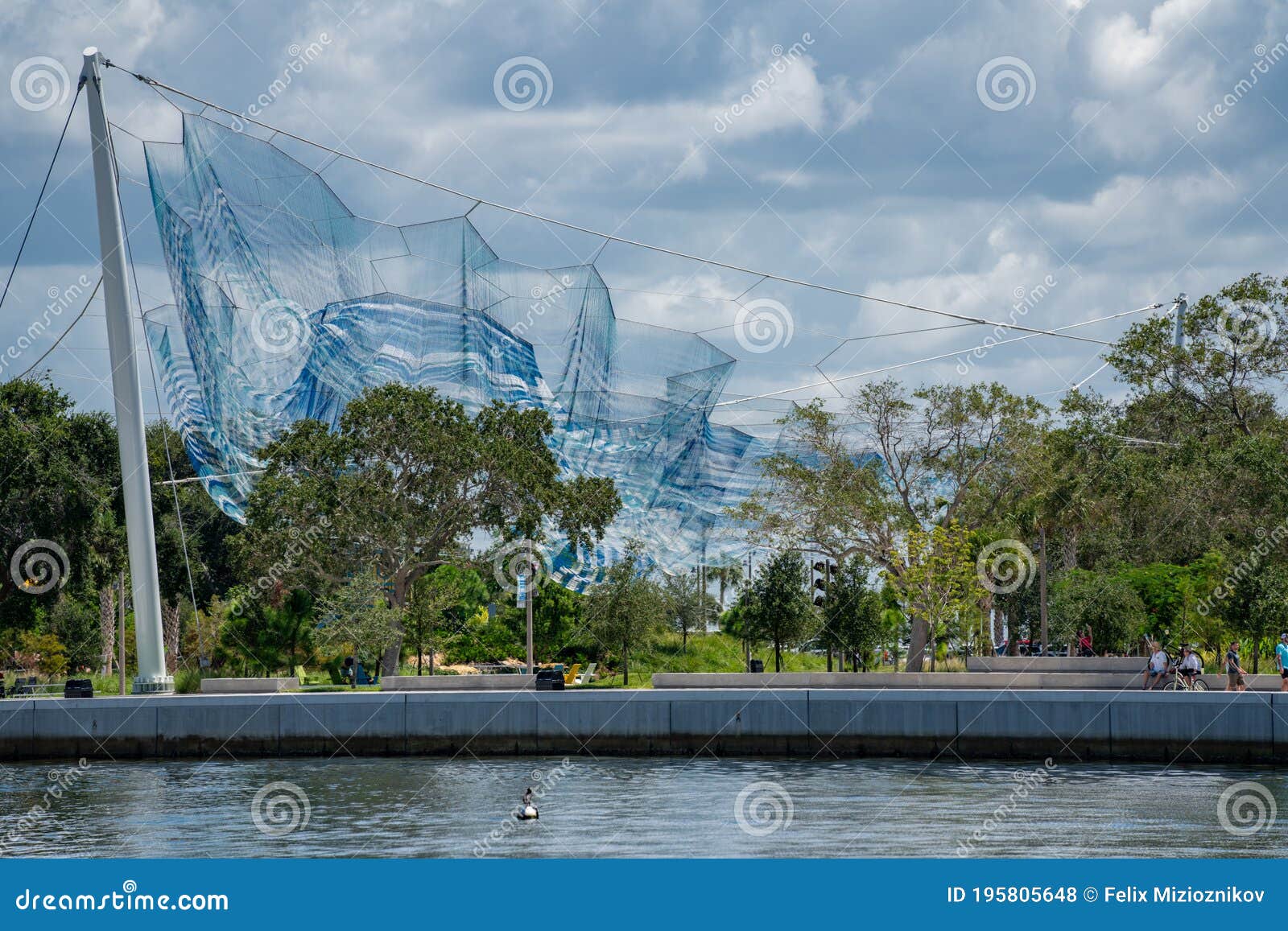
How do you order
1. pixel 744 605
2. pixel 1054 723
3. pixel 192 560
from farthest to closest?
pixel 192 560 → pixel 744 605 → pixel 1054 723

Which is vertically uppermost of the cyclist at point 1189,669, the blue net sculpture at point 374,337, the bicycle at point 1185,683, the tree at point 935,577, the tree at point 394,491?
the blue net sculpture at point 374,337

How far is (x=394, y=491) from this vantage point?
41094mm

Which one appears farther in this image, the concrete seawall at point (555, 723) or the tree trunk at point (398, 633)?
the tree trunk at point (398, 633)

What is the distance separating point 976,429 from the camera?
4309cm

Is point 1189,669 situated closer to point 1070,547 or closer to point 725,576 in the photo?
point 1070,547

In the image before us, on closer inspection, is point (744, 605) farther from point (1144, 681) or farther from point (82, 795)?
point (82, 795)

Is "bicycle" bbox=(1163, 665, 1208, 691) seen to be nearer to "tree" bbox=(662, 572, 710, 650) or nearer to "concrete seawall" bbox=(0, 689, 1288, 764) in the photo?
"concrete seawall" bbox=(0, 689, 1288, 764)

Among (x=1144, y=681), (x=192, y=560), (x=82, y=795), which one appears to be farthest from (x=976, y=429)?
(x=192, y=560)

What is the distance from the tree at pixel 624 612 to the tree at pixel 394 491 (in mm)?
3620

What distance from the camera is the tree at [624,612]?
45750 mm

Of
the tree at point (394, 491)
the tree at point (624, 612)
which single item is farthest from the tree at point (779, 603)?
the tree at point (394, 491)

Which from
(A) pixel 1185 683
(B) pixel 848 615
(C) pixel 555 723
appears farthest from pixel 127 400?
(A) pixel 1185 683

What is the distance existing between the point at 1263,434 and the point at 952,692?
1966 cm

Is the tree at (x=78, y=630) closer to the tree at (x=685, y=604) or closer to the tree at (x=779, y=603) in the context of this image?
the tree at (x=685, y=604)
